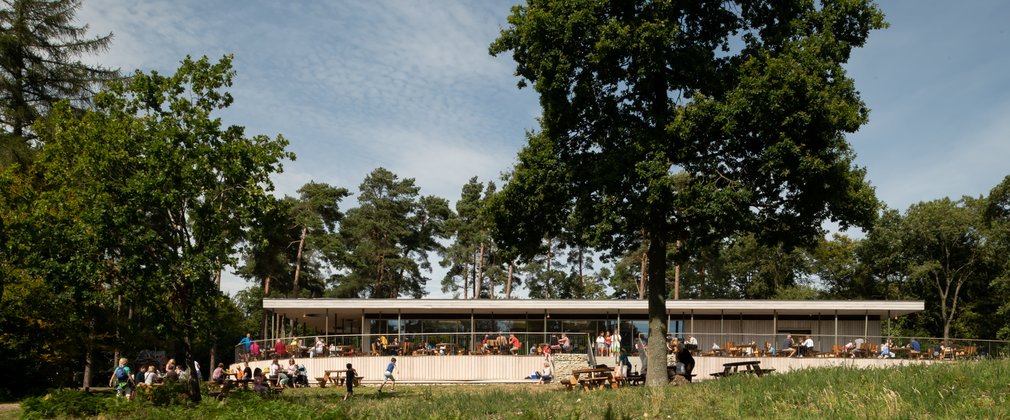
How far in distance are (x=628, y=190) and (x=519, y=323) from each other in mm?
16552

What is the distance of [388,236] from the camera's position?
6594cm

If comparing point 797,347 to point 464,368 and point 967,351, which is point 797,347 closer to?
point 967,351

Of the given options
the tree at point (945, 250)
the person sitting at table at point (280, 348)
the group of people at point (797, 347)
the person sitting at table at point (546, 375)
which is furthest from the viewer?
the tree at point (945, 250)

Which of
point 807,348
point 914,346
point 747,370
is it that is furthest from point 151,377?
point 914,346

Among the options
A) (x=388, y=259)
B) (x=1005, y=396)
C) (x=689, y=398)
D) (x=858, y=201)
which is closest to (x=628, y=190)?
(x=858, y=201)

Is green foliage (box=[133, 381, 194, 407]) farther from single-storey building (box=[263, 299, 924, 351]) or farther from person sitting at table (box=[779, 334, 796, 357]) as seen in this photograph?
person sitting at table (box=[779, 334, 796, 357])

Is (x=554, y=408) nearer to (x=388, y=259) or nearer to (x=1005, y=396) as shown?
(x=1005, y=396)

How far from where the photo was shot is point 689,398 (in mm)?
14367

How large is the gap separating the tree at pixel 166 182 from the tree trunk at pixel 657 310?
10.5 m

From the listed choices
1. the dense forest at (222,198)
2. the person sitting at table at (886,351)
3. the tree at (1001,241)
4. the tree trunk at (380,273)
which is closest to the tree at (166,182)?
the dense forest at (222,198)

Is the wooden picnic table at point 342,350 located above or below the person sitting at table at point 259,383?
above

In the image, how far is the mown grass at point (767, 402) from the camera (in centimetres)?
1133

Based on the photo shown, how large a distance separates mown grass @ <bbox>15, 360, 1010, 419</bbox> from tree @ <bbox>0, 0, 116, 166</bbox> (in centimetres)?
2077

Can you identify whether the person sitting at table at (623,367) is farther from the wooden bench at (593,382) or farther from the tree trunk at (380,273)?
the tree trunk at (380,273)
